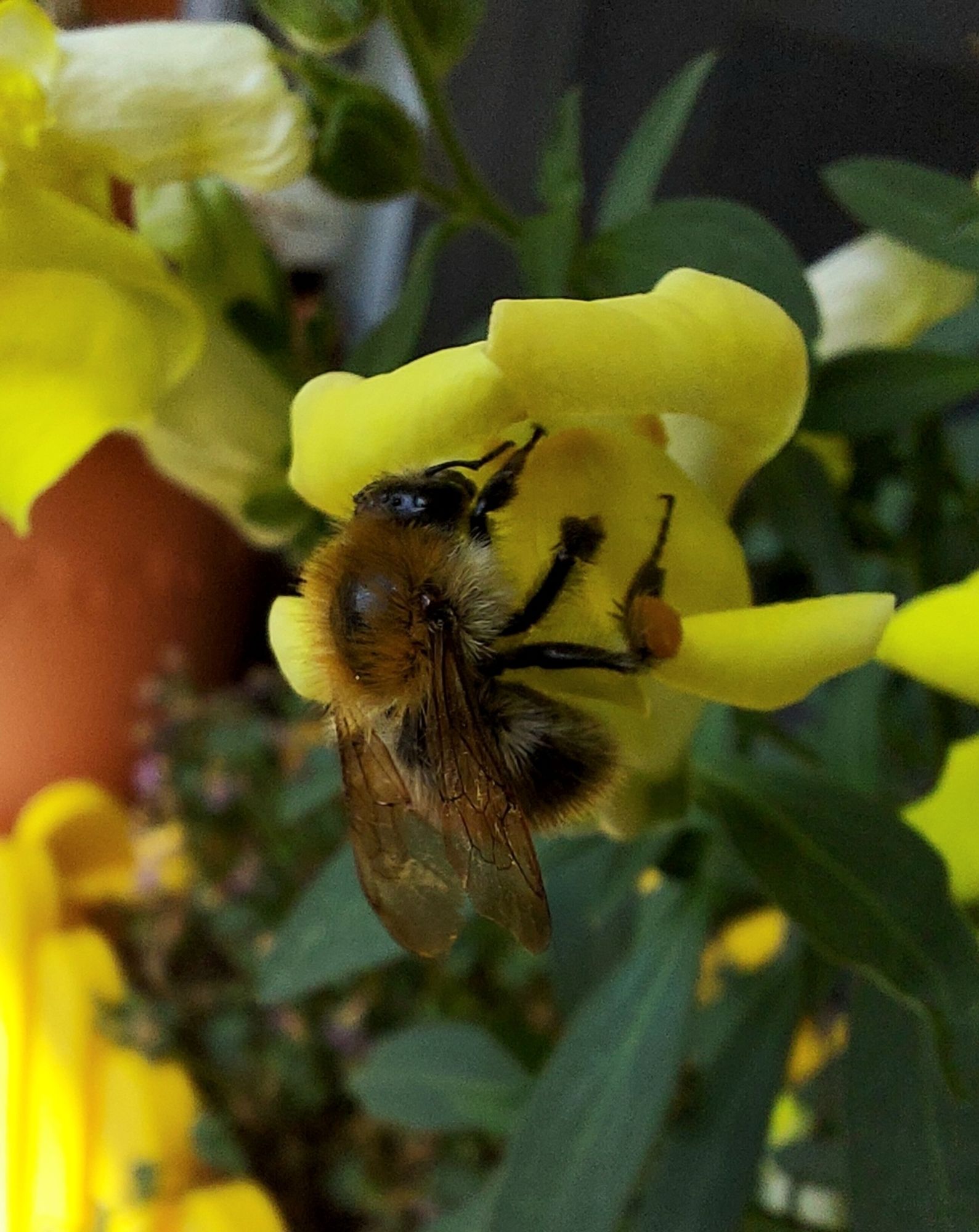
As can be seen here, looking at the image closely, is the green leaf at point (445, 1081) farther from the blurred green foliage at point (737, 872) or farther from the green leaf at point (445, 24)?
the green leaf at point (445, 24)

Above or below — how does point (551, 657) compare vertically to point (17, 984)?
above

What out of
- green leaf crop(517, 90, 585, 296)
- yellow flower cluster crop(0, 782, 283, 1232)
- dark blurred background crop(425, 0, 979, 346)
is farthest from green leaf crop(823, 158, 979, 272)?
yellow flower cluster crop(0, 782, 283, 1232)

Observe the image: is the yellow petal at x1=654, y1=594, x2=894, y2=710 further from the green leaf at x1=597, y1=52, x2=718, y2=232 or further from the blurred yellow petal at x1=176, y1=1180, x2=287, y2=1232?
the blurred yellow petal at x1=176, y1=1180, x2=287, y2=1232

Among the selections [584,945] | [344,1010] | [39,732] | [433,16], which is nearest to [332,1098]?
[344,1010]

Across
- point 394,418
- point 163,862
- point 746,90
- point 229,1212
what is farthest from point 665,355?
point 163,862

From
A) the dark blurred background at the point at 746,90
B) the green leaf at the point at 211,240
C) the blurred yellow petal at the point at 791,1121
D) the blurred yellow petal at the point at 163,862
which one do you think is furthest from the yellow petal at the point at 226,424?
the blurred yellow petal at the point at 163,862

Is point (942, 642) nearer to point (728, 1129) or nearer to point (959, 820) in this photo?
point (959, 820)
